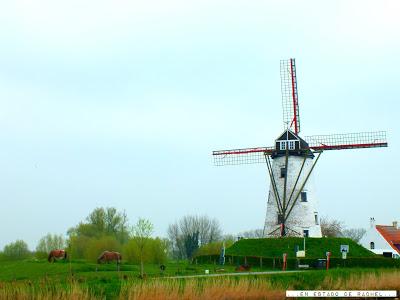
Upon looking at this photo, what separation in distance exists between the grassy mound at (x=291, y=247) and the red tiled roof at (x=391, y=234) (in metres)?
11.4

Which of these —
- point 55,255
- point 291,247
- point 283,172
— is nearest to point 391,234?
point 283,172

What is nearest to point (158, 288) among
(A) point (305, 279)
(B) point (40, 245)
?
(A) point (305, 279)

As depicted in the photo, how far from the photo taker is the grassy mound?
1655 inches

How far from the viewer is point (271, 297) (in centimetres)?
1884

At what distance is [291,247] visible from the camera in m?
42.7

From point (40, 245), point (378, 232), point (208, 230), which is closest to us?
point (378, 232)

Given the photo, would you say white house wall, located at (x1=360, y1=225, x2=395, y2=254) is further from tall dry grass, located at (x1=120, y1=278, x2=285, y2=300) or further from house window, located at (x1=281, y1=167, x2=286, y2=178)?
tall dry grass, located at (x1=120, y1=278, x2=285, y2=300)

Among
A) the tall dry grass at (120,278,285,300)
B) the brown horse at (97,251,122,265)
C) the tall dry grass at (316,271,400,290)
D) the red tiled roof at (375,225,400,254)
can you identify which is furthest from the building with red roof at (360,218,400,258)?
the tall dry grass at (120,278,285,300)

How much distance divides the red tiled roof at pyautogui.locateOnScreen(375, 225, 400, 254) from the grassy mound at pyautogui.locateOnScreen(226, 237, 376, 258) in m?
11.4

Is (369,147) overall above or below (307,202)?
above

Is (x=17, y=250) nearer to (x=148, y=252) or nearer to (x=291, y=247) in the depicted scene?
(x=148, y=252)

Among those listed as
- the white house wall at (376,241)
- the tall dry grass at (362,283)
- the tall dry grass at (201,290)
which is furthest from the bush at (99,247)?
the tall dry grass at (201,290)

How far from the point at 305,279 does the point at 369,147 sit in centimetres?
2381

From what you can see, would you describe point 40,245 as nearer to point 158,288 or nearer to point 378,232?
point 378,232
